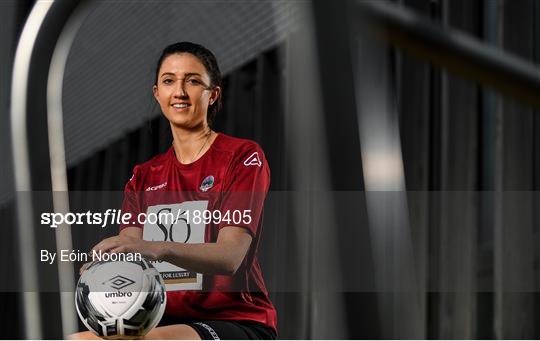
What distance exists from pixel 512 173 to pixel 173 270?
4.33 feet

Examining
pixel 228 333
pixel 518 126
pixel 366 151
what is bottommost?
pixel 228 333

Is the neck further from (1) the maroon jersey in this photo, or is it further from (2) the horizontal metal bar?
(2) the horizontal metal bar

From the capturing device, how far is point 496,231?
5.88 ft

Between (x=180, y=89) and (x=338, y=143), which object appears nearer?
(x=338, y=143)

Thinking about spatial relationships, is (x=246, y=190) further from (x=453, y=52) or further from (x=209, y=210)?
(x=453, y=52)

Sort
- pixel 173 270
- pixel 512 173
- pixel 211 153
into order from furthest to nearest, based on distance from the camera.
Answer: pixel 512 173 → pixel 211 153 → pixel 173 270

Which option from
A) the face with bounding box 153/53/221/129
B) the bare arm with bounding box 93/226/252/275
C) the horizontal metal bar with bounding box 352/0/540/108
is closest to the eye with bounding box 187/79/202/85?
the face with bounding box 153/53/221/129

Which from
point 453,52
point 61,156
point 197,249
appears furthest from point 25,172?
point 453,52

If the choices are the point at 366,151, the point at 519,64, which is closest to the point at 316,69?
the point at 366,151

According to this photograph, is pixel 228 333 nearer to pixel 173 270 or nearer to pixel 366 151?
pixel 173 270

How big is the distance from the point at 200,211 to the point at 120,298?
12 centimetres

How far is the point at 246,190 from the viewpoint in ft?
2.25

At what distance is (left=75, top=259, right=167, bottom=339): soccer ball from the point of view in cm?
56

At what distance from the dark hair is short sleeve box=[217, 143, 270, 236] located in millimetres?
46
